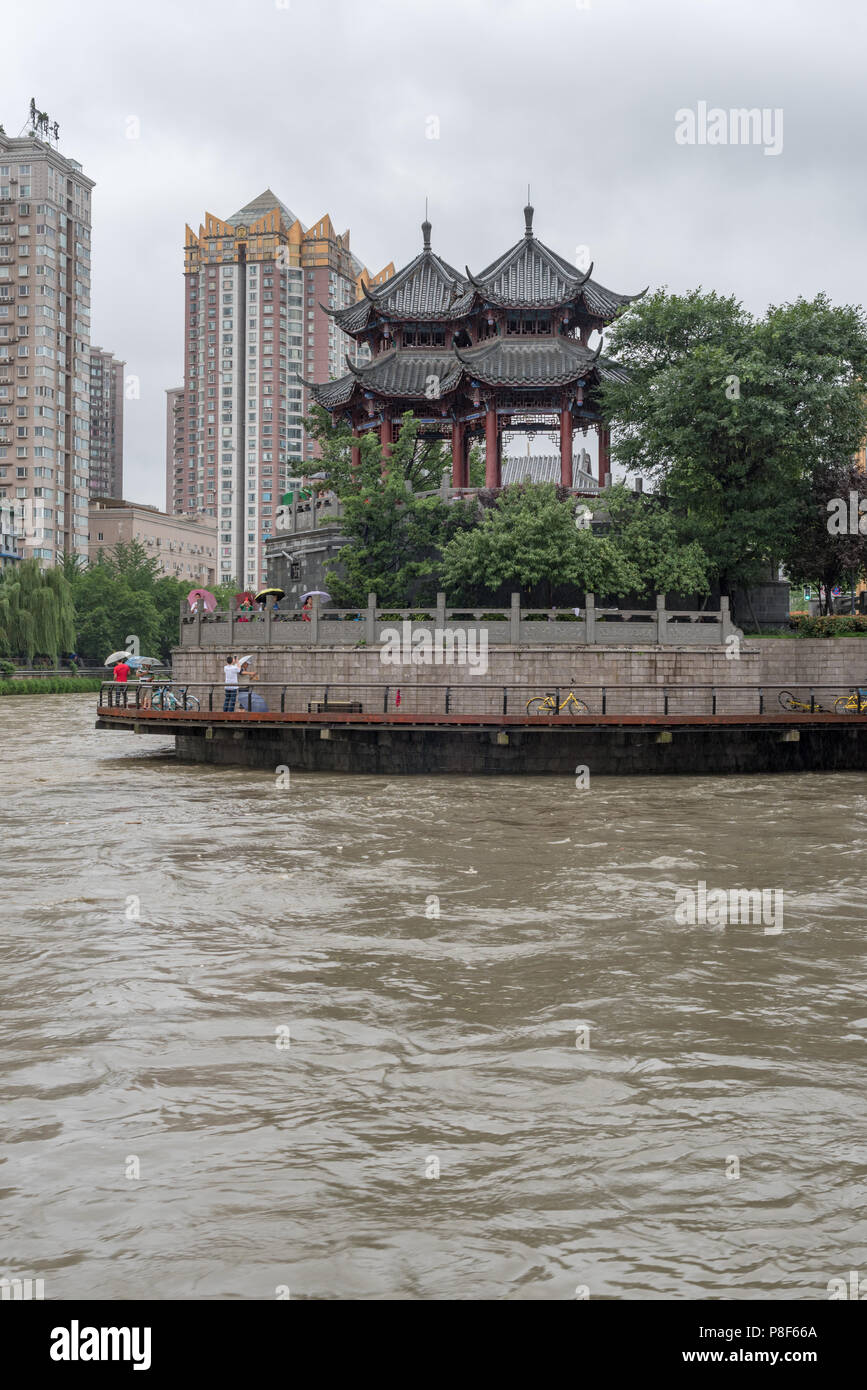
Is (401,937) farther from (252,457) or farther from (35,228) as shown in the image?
(252,457)

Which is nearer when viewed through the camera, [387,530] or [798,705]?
[798,705]

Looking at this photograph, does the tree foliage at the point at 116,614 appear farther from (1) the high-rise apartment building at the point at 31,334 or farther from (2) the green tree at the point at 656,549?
(2) the green tree at the point at 656,549

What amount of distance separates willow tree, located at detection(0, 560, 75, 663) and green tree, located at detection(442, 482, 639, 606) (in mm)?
36594

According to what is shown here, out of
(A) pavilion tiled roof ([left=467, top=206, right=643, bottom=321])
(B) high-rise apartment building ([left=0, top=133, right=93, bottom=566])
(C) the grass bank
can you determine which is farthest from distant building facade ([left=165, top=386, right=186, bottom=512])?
(A) pavilion tiled roof ([left=467, top=206, right=643, bottom=321])

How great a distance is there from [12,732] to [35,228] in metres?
65.0

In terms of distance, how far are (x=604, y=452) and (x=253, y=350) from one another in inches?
3739

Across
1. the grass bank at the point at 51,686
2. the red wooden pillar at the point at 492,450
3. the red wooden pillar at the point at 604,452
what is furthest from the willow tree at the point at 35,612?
the red wooden pillar at the point at 604,452

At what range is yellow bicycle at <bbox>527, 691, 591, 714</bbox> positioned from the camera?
25703 mm

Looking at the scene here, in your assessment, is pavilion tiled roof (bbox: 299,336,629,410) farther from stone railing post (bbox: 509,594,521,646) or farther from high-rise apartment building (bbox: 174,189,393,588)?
high-rise apartment building (bbox: 174,189,393,588)

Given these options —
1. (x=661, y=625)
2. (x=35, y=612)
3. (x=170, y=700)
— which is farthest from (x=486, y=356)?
(x=35, y=612)

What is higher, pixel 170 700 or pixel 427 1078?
pixel 170 700

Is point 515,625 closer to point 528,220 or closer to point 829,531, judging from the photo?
point 829,531

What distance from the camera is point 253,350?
12312cm

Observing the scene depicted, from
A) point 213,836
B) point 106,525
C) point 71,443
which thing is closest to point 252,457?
point 106,525
